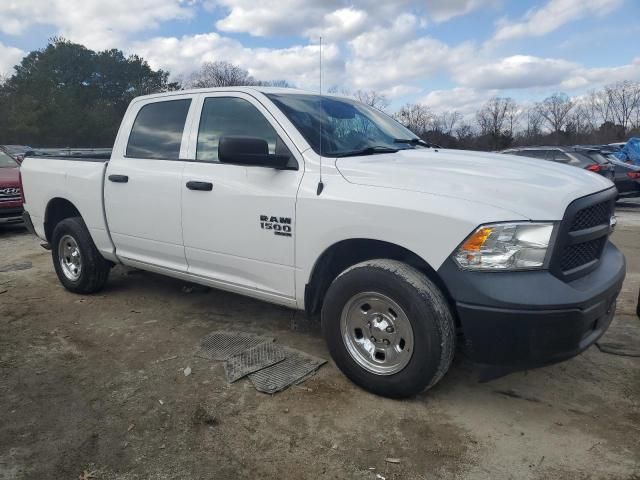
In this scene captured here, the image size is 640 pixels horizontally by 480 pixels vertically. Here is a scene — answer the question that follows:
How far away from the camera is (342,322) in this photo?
3.22 metres

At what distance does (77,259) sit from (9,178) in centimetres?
521

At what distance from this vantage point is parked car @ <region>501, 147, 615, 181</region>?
1295 centimetres

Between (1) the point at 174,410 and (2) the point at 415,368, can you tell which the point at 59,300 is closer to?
(1) the point at 174,410

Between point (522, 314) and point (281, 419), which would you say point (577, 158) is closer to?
point (522, 314)

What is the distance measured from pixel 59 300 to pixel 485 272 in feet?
14.3

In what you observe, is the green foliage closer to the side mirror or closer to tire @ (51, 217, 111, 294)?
tire @ (51, 217, 111, 294)

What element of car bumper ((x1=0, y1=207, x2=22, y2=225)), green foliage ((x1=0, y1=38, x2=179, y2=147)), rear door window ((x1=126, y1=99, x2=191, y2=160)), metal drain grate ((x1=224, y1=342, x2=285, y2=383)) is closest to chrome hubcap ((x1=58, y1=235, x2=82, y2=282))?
rear door window ((x1=126, y1=99, x2=191, y2=160))

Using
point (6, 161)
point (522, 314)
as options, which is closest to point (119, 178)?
point (522, 314)

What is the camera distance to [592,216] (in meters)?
3.00

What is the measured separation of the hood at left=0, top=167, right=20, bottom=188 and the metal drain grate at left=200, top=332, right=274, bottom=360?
6993 millimetres

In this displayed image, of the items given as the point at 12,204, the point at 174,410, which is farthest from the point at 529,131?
the point at 174,410

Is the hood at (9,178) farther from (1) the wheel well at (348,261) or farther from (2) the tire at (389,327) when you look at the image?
(2) the tire at (389,327)

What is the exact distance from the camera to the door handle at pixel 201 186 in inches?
151

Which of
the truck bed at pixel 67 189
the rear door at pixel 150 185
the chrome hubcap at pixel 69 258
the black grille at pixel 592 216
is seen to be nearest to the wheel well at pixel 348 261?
the black grille at pixel 592 216
